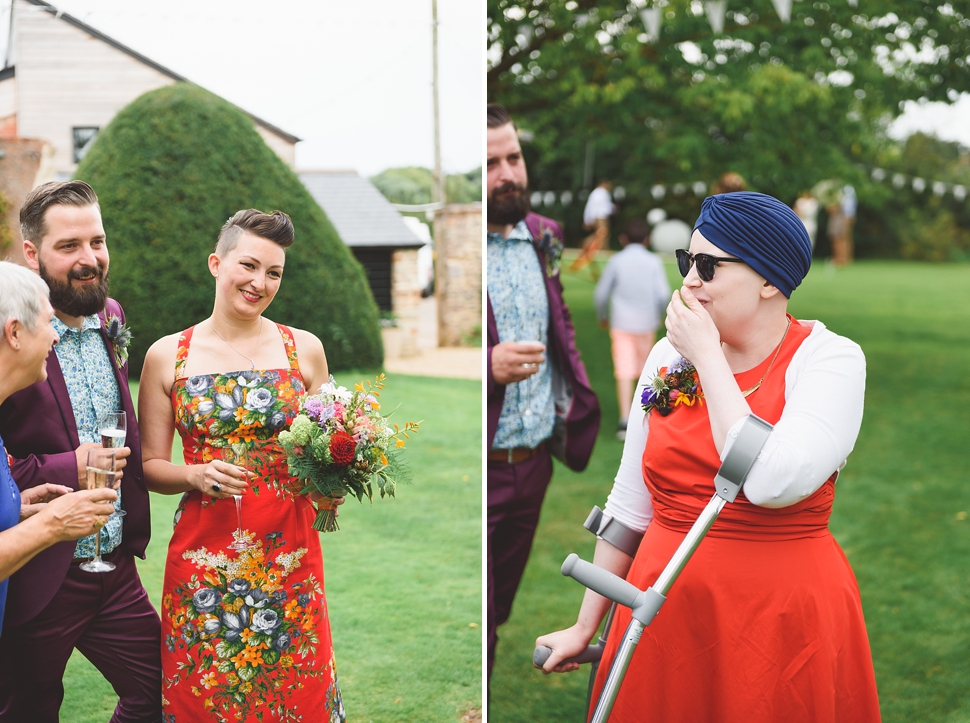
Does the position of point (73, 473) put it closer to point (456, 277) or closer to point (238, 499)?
point (238, 499)

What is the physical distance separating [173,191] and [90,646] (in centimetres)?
952

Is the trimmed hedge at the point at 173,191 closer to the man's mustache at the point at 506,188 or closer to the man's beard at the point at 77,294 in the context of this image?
the man's mustache at the point at 506,188

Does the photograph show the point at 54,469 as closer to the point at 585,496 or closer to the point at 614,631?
the point at 614,631

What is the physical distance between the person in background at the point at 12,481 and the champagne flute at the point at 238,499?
564 mm

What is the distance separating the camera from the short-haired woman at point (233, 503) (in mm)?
2896

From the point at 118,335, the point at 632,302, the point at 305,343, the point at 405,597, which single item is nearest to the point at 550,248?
the point at 305,343

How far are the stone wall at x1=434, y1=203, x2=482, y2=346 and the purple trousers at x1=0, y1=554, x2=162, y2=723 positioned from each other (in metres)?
14.8

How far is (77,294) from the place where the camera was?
274 centimetres

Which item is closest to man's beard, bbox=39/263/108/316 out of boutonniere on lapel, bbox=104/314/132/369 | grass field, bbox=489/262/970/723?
boutonniere on lapel, bbox=104/314/132/369

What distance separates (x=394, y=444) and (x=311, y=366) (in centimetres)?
49

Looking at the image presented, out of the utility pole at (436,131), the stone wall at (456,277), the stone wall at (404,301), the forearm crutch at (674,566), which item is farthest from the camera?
the stone wall at (456,277)

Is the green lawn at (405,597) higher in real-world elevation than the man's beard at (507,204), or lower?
lower

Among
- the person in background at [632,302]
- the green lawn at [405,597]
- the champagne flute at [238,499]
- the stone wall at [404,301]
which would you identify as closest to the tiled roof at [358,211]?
the stone wall at [404,301]

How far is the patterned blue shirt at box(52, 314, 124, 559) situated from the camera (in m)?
2.78
